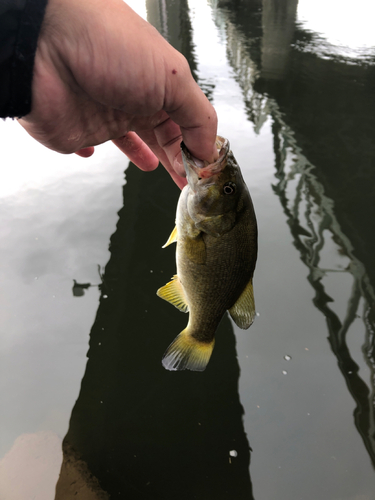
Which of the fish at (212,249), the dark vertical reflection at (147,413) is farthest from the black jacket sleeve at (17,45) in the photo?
the dark vertical reflection at (147,413)

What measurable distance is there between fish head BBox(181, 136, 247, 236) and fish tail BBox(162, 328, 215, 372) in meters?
0.60

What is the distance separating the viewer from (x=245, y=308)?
1775mm

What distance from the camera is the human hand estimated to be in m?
1.04

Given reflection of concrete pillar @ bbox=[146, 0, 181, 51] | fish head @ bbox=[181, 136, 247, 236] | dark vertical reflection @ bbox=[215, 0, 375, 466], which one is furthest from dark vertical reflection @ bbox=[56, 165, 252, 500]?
reflection of concrete pillar @ bbox=[146, 0, 181, 51]

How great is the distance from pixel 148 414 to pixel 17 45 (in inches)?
85.5

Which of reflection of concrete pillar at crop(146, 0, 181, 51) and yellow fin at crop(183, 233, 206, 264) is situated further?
reflection of concrete pillar at crop(146, 0, 181, 51)

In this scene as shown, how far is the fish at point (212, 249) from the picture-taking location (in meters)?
1.59

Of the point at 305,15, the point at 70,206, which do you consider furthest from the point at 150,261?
the point at 305,15

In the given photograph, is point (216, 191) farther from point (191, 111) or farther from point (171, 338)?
point (171, 338)

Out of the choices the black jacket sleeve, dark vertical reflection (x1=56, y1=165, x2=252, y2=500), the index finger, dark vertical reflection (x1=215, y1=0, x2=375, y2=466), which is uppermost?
the black jacket sleeve

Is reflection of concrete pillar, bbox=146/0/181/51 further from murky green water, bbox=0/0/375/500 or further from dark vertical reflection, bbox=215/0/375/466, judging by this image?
murky green water, bbox=0/0/375/500

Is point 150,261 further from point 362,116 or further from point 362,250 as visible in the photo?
point 362,116

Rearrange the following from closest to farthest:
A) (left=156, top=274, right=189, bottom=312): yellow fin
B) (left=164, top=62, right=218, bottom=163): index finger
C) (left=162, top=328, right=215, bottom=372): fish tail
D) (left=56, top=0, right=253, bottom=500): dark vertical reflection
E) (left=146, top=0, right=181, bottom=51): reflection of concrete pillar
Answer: (left=164, top=62, right=218, bottom=163): index finger < (left=162, top=328, right=215, bottom=372): fish tail < (left=156, top=274, right=189, bottom=312): yellow fin < (left=56, top=0, right=253, bottom=500): dark vertical reflection < (left=146, top=0, right=181, bottom=51): reflection of concrete pillar

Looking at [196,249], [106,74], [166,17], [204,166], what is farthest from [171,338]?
[166,17]
